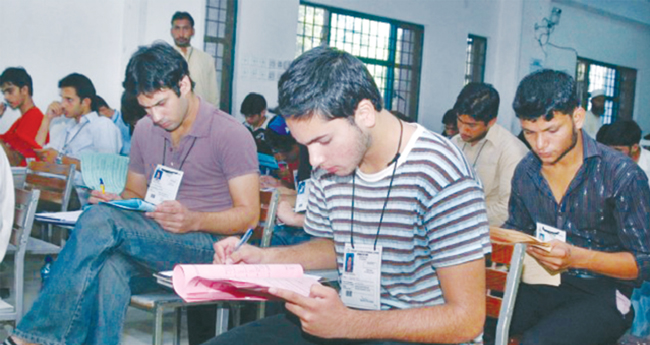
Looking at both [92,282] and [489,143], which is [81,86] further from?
[92,282]

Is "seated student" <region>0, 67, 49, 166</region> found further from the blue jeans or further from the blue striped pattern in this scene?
the blue striped pattern

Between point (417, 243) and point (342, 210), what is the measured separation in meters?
0.19

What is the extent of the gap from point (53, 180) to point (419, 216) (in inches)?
101

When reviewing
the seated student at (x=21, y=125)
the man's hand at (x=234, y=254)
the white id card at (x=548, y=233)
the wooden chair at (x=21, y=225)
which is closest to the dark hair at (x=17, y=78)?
the seated student at (x=21, y=125)

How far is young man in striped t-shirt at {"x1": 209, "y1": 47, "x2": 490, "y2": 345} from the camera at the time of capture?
1301 millimetres

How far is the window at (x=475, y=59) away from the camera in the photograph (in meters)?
10.2

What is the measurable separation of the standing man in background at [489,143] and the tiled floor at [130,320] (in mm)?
1583

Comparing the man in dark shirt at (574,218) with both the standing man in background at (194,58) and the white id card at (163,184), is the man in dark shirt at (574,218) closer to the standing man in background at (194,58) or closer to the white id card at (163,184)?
the white id card at (163,184)

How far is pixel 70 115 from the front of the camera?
5.14m

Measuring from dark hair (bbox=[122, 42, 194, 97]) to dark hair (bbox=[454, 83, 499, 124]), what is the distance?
60.3 inches

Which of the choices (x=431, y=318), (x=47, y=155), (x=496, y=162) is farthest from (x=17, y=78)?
(x=431, y=318)

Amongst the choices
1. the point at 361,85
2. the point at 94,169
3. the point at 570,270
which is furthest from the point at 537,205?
the point at 94,169

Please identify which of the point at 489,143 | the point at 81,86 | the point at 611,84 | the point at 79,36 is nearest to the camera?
the point at 489,143

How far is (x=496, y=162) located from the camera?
3.36 meters
